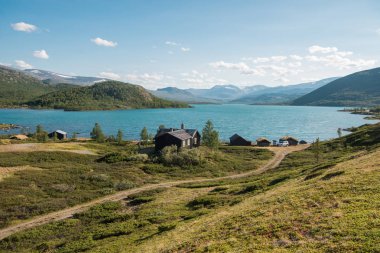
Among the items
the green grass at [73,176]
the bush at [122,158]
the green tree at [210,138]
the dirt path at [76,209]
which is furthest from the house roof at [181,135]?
the dirt path at [76,209]

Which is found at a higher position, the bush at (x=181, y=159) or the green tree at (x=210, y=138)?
the green tree at (x=210, y=138)

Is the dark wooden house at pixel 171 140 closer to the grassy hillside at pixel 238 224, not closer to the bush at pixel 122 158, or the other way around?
the bush at pixel 122 158

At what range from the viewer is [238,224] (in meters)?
21.9

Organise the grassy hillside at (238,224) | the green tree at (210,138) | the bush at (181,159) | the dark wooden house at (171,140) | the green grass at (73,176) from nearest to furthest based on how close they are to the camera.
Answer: the grassy hillside at (238,224)
the green grass at (73,176)
the bush at (181,159)
the dark wooden house at (171,140)
the green tree at (210,138)

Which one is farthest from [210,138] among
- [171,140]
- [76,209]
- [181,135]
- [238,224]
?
[238,224]

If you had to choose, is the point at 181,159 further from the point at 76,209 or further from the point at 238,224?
the point at 238,224

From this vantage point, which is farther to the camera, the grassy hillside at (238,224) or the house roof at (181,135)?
the house roof at (181,135)

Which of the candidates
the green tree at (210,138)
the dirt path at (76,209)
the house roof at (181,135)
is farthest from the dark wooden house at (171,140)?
the dirt path at (76,209)

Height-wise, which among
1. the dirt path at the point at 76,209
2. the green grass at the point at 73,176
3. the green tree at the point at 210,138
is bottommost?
the dirt path at the point at 76,209

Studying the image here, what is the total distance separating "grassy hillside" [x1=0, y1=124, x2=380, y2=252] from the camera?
672 inches

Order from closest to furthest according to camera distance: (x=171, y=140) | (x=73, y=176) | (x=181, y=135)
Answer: (x=73, y=176) < (x=171, y=140) < (x=181, y=135)

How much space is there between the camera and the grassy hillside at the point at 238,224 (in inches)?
672

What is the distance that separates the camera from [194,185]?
5191 centimetres

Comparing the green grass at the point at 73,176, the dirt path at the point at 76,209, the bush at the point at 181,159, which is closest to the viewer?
the dirt path at the point at 76,209
